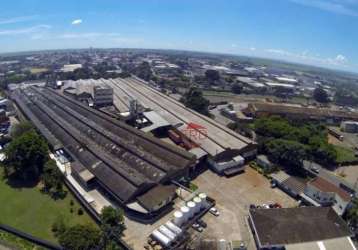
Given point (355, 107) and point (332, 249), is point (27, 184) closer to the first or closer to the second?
point (332, 249)

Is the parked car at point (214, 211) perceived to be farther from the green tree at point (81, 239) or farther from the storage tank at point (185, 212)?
the green tree at point (81, 239)

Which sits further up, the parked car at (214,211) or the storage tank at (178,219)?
the storage tank at (178,219)

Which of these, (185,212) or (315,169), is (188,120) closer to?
(315,169)

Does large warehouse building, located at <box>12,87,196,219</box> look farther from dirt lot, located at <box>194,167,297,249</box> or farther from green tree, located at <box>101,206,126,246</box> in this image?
dirt lot, located at <box>194,167,297,249</box>

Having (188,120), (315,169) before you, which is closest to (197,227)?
(315,169)

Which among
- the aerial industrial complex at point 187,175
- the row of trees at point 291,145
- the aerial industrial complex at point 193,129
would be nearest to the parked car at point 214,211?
the aerial industrial complex at point 187,175

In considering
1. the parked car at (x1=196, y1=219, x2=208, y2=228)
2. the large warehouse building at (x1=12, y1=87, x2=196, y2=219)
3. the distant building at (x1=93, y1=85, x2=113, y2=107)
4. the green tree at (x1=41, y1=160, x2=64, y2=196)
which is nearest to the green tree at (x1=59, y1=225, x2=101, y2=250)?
the large warehouse building at (x1=12, y1=87, x2=196, y2=219)
